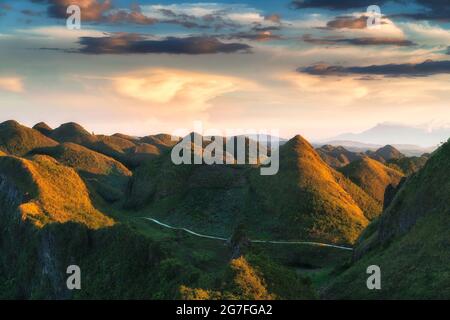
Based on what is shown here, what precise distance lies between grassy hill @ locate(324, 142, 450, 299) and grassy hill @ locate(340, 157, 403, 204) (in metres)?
56.8

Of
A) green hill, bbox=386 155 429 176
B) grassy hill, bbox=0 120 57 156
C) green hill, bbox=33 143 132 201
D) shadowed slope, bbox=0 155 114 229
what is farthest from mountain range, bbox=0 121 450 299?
grassy hill, bbox=0 120 57 156

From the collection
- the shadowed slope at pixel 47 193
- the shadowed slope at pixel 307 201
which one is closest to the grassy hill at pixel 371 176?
the shadowed slope at pixel 307 201

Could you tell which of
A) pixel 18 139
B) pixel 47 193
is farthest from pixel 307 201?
pixel 18 139

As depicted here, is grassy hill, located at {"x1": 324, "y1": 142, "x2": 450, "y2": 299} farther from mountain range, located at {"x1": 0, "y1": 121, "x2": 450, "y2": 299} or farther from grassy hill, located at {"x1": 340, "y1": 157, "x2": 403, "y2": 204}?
grassy hill, located at {"x1": 340, "y1": 157, "x2": 403, "y2": 204}

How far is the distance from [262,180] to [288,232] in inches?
768

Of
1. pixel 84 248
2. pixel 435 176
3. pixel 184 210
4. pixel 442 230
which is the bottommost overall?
pixel 184 210

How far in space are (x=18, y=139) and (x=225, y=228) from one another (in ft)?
345

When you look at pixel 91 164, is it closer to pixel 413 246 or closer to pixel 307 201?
pixel 307 201

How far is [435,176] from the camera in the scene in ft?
167

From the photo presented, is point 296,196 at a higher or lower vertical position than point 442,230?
lower

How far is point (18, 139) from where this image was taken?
170000mm

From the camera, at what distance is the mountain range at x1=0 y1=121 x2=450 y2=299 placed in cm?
3822

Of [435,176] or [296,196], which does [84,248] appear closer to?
[435,176]
